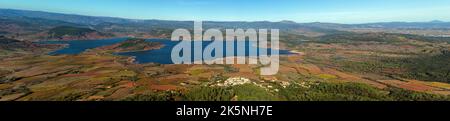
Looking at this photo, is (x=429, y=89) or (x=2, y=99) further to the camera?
(x=429, y=89)

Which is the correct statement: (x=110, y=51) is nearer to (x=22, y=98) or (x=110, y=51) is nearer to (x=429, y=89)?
(x=22, y=98)

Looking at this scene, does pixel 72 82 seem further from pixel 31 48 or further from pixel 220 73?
pixel 31 48
